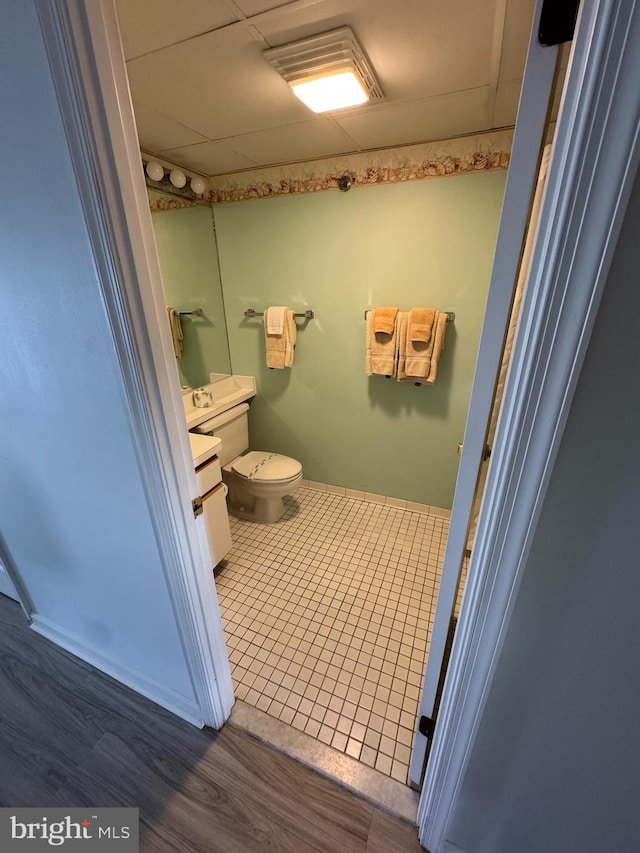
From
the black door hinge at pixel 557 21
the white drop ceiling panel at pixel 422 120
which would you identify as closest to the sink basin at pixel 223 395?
the white drop ceiling panel at pixel 422 120

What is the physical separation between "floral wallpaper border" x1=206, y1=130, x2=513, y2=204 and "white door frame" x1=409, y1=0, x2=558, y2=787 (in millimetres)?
1585

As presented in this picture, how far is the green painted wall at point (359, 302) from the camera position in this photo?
1.88 m

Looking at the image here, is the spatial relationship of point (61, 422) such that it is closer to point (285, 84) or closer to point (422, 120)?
point (285, 84)

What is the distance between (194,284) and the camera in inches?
90.4

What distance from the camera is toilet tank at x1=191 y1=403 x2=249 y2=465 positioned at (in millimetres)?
2168

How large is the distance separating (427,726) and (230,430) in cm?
189

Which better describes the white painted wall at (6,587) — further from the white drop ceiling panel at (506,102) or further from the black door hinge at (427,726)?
the white drop ceiling panel at (506,102)

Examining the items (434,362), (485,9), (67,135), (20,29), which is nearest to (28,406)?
(67,135)

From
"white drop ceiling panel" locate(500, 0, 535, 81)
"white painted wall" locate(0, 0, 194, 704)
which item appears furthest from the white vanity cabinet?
"white drop ceiling panel" locate(500, 0, 535, 81)

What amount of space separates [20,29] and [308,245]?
66.5 inches

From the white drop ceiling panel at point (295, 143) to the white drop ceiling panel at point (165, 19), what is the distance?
68 cm

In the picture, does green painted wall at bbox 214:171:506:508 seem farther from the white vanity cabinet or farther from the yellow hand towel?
the white vanity cabinet

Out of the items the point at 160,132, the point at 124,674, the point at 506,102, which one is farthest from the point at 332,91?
the point at 124,674

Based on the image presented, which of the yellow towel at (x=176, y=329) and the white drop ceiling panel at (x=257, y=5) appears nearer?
the white drop ceiling panel at (x=257, y=5)
